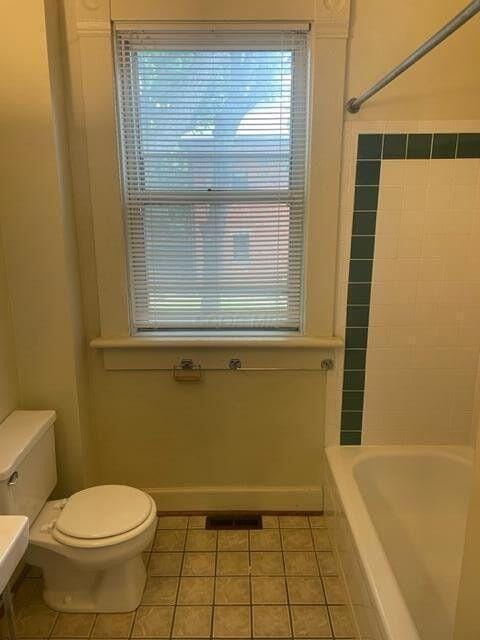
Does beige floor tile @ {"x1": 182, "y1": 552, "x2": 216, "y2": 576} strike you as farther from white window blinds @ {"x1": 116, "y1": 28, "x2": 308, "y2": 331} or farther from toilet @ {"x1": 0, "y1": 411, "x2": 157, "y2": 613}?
white window blinds @ {"x1": 116, "y1": 28, "x2": 308, "y2": 331}

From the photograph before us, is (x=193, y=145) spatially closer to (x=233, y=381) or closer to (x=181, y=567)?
(x=233, y=381)

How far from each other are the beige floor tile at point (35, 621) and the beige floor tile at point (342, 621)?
1036mm

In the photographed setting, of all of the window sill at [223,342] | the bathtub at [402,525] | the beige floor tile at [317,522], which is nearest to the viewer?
the bathtub at [402,525]

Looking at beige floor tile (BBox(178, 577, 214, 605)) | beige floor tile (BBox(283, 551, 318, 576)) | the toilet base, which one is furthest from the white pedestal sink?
beige floor tile (BBox(283, 551, 318, 576))

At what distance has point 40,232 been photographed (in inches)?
68.8

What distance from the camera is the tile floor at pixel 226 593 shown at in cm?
160

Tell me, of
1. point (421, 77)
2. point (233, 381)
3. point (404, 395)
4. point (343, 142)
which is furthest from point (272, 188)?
point (404, 395)

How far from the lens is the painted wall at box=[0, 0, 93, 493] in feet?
5.30

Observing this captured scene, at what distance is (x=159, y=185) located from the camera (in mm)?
1933

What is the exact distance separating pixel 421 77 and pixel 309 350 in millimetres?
1227

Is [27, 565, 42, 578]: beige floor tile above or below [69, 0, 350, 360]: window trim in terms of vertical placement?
below

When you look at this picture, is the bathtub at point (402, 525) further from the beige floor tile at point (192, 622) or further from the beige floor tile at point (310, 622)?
the beige floor tile at point (192, 622)

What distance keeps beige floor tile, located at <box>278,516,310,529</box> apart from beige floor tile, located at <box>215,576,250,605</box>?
38 centimetres

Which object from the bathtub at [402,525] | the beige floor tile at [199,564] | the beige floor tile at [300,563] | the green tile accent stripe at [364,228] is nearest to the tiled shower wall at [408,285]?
the green tile accent stripe at [364,228]
